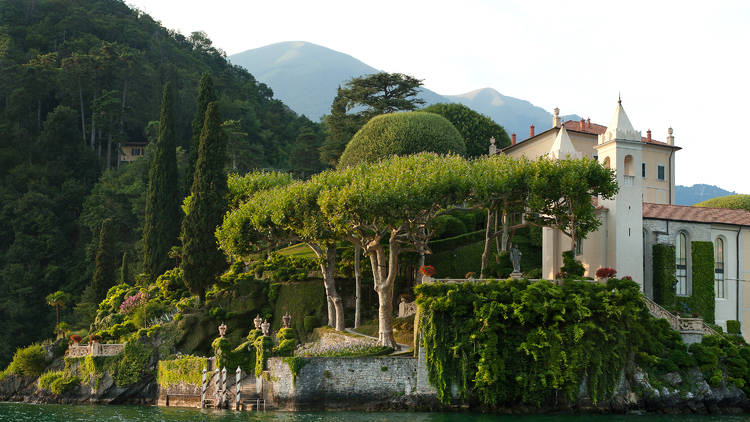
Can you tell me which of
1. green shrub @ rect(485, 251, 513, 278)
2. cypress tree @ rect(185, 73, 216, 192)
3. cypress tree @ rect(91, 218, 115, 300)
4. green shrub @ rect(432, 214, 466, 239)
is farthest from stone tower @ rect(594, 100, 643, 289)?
cypress tree @ rect(91, 218, 115, 300)

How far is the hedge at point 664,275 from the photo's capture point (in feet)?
148

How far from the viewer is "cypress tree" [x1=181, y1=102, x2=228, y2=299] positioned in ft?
167

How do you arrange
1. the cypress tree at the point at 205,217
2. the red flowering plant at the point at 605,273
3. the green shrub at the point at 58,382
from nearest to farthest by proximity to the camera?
1. the red flowering plant at the point at 605,273
2. the green shrub at the point at 58,382
3. the cypress tree at the point at 205,217

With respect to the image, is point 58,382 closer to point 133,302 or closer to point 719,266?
point 133,302

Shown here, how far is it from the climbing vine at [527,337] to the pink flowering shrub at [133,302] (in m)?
23.2

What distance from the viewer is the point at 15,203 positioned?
72.5 metres

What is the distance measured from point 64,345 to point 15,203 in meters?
27.1

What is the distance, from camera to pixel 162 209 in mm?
60469

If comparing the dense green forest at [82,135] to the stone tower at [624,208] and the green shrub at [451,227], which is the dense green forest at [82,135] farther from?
the stone tower at [624,208]

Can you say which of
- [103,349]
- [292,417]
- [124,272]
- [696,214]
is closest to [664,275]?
[696,214]

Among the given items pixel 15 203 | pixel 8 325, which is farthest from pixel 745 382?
pixel 15 203

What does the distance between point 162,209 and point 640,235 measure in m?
34.9

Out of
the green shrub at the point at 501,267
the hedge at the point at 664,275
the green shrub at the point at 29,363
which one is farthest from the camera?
the green shrub at the point at 29,363

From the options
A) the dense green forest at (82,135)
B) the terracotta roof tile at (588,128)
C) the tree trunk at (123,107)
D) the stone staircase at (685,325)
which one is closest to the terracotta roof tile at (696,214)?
the stone staircase at (685,325)
